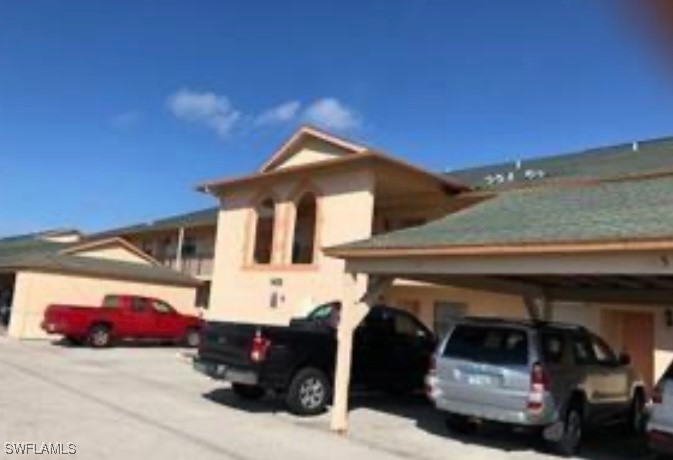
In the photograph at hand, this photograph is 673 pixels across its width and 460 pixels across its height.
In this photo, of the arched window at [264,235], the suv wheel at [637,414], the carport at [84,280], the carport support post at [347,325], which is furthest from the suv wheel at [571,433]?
the carport at [84,280]

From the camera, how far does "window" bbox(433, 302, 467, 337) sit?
2425cm

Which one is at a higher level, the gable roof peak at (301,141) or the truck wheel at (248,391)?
the gable roof peak at (301,141)

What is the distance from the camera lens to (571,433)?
11289 millimetres

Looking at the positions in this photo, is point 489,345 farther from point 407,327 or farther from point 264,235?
point 264,235

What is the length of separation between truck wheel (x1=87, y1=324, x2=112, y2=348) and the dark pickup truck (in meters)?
14.1

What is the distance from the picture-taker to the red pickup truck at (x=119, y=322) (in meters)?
27.5

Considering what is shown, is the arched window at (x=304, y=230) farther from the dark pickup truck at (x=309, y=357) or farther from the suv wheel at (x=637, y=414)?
the suv wheel at (x=637, y=414)

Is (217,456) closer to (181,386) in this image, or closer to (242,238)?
(181,386)

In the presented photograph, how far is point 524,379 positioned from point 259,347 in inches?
176

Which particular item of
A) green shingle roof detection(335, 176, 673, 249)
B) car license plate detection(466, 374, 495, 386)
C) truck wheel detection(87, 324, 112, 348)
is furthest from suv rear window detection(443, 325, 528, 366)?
truck wheel detection(87, 324, 112, 348)

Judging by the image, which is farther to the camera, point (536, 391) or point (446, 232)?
point (446, 232)

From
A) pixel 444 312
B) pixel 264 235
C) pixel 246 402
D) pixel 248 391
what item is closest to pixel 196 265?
pixel 264 235

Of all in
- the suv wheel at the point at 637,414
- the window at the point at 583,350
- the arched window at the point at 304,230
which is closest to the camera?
the window at the point at 583,350

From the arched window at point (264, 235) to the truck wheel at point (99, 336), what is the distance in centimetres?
574
